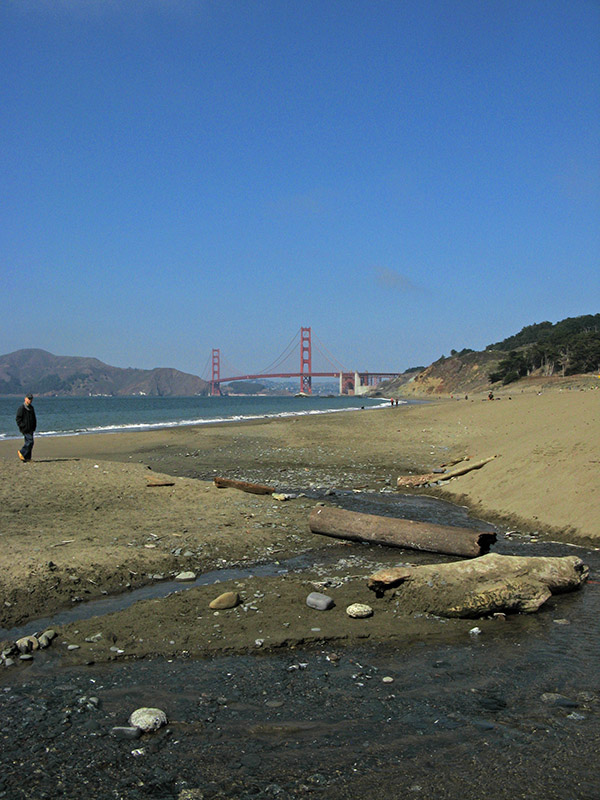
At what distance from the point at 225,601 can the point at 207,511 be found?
168 inches

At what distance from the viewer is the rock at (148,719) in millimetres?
4125

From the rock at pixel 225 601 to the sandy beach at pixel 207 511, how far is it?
18 cm

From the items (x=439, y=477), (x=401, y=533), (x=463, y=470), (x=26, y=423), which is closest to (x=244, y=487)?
(x=401, y=533)

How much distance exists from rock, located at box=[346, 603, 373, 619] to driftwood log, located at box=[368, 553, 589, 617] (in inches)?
16.2

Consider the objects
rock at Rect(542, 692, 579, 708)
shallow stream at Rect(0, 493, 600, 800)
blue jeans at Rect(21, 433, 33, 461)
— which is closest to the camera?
shallow stream at Rect(0, 493, 600, 800)

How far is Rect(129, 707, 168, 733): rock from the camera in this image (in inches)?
162

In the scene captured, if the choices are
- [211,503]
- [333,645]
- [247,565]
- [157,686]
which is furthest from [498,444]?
[157,686]

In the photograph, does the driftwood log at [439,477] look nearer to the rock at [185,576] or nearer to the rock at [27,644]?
the rock at [185,576]

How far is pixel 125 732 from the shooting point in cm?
408

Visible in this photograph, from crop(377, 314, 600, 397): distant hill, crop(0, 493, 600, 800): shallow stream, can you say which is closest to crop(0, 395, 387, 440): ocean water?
crop(377, 314, 600, 397): distant hill

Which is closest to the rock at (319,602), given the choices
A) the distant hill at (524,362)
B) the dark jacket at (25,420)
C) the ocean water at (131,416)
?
the dark jacket at (25,420)

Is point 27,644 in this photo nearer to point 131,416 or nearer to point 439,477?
point 439,477

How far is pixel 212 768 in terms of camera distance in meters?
3.71

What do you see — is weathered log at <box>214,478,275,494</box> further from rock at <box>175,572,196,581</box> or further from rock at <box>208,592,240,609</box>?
rock at <box>208,592,240,609</box>
